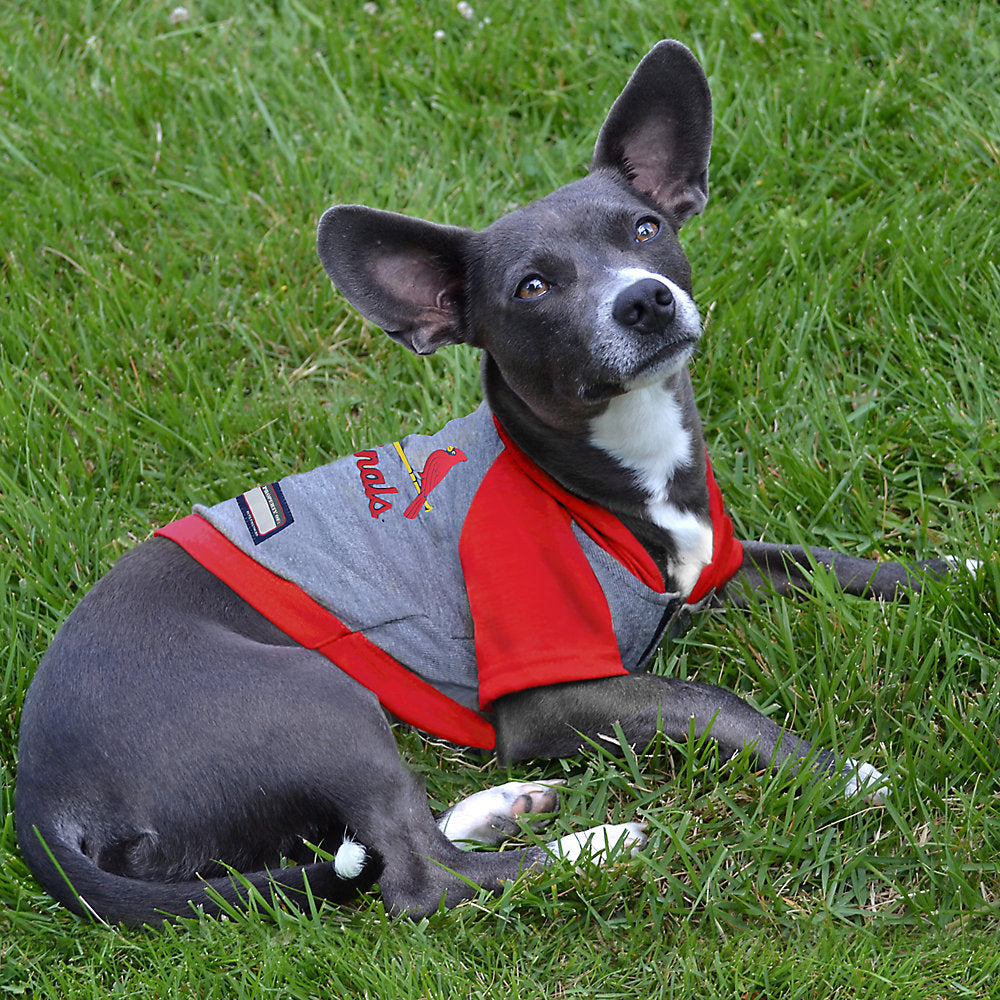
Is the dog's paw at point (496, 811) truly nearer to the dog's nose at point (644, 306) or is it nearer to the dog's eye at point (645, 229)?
the dog's nose at point (644, 306)

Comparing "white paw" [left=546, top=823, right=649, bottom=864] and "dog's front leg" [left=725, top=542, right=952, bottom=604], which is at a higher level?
"dog's front leg" [left=725, top=542, right=952, bottom=604]

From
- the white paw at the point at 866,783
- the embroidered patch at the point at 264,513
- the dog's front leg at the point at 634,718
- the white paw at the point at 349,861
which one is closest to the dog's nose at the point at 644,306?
the dog's front leg at the point at 634,718

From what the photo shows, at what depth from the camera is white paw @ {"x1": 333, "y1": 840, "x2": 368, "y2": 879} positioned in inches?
102

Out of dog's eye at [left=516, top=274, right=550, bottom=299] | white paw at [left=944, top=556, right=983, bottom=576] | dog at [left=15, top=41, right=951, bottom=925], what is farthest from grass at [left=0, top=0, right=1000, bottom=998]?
dog's eye at [left=516, top=274, right=550, bottom=299]

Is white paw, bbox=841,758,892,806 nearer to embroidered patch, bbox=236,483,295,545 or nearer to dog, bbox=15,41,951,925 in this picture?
dog, bbox=15,41,951,925

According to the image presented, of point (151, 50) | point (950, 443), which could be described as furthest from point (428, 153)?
point (950, 443)

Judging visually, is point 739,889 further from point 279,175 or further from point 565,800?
point 279,175

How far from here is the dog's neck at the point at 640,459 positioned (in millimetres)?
2984

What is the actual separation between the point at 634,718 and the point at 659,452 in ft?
2.32

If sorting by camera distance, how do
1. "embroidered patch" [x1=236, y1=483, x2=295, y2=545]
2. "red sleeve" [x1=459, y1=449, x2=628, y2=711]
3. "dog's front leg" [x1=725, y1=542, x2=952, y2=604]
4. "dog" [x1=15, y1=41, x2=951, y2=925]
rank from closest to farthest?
"dog" [x1=15, y1=41, x2=951, y2=925], "red sleeve" [x1=459, y1=449, x2=628, y2=711], "embroidered patch" [x1=236, y1=483, x2=295, y2=545], "dog's front leg" [x1=725, y1=542, x2=952, y2=604]

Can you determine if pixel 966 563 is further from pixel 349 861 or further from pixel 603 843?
pixel 349 861

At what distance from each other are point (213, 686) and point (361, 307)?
1.04 m

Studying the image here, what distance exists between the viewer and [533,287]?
2.86 metres

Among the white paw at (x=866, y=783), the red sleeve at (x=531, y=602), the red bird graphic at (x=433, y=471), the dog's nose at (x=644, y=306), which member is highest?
the dog's nose at (x=644, y=306)
